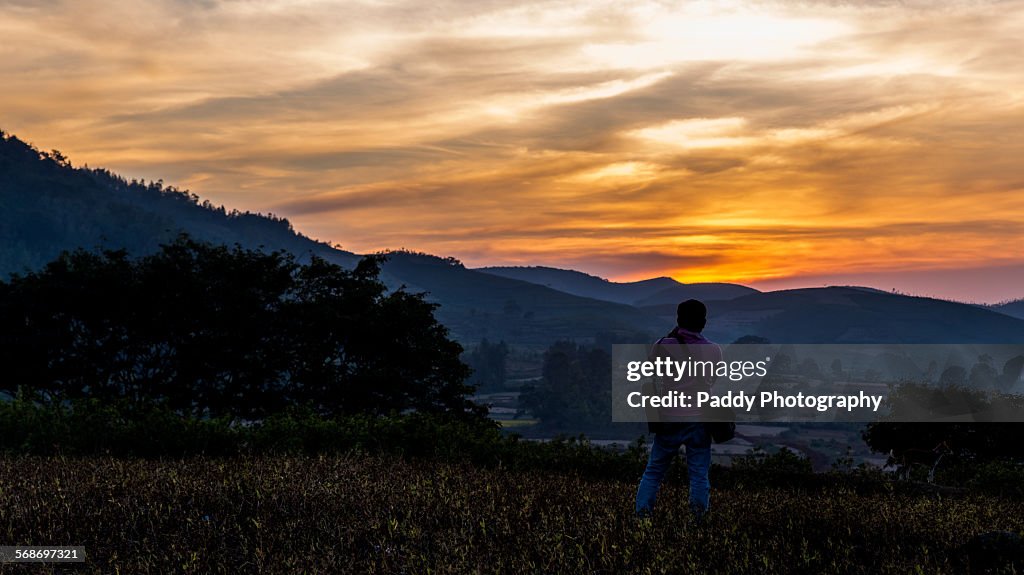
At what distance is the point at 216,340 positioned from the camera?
35219mm

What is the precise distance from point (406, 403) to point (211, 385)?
26.5ft

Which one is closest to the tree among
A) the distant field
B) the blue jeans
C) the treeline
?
the treeline

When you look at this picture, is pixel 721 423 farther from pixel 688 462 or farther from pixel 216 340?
pixel 216 340

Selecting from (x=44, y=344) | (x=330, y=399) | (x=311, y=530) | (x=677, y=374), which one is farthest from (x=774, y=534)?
(x=44, y=344)

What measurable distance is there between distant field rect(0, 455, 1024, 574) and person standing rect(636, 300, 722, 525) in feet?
0.81

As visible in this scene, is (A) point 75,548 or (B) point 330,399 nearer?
(A) point 75,548

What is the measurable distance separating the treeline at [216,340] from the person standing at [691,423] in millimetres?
26260

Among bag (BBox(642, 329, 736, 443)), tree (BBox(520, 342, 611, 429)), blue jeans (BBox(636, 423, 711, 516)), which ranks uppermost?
bag (BBox(642, 329, 736, 443))

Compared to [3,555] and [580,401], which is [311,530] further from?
[580,401]

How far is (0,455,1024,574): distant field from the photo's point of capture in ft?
17.7

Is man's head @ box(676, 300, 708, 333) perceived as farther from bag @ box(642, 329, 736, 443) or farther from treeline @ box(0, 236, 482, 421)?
treeline @ box(0, 236, 482, 421)

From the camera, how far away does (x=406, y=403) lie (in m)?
36.3

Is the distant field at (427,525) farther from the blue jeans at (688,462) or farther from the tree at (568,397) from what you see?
the tree at (568,397)

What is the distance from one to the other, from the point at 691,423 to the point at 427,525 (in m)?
2.73
